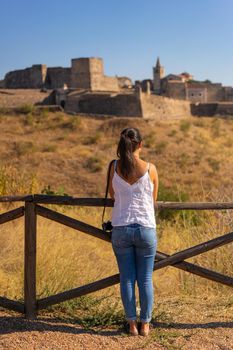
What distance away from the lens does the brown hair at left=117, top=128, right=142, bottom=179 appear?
3828 mm

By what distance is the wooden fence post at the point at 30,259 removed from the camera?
4.22 metres

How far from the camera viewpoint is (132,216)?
385cm

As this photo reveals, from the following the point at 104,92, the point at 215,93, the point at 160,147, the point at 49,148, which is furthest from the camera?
the point at 215,93

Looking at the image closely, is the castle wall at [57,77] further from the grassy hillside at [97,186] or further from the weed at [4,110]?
the grassy hillside at [97,186]

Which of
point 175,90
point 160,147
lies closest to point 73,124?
point 160,147

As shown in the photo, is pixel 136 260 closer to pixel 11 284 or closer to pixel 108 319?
pixel 108 319

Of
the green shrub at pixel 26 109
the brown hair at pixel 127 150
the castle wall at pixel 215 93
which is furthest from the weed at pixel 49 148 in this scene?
the castle wall at pixel 215 93

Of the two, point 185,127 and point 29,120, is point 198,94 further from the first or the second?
point 29,120

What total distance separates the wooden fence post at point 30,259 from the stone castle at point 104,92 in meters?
27.1

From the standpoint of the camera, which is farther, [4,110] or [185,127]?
[4,110]

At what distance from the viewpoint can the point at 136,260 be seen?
13.0 feet

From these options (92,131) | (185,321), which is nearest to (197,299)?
(185,321)

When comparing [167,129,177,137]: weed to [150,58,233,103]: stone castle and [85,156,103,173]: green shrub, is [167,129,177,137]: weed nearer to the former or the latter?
[85,156,103,173]: green shrub

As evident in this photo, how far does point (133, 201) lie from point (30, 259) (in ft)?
3.56
